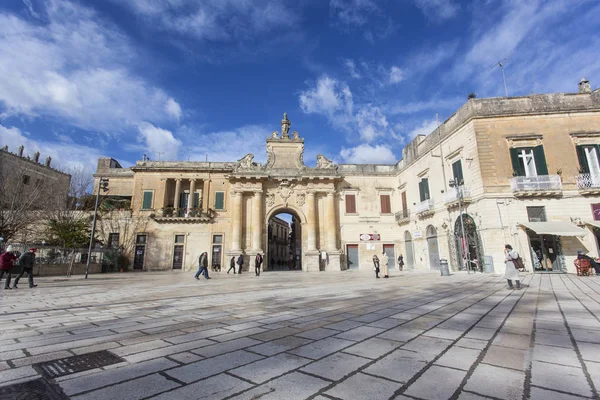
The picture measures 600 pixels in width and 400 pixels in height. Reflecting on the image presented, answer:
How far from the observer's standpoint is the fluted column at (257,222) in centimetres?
2389

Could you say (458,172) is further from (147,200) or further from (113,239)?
(113,239)

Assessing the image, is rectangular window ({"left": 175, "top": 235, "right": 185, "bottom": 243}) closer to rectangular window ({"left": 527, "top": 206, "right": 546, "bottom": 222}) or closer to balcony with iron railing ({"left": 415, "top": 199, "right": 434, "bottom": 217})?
balcony with iron railing ({"left": 415, "top": 199, "right": 434, "bottom": 217})

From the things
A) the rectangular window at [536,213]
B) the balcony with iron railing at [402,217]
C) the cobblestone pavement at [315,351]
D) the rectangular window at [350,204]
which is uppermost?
the rectangular window at [350,204]

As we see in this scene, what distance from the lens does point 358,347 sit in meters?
3.13

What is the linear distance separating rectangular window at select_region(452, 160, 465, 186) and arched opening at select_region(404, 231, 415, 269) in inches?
286

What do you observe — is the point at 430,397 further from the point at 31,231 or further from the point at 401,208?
the point at 31,231

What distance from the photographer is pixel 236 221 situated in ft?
79.2

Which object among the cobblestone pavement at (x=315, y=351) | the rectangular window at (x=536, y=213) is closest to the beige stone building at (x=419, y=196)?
the rectangular window at (x=536, y=213)

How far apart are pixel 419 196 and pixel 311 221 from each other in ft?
29.5

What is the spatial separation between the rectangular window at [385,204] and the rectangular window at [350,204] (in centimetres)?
256

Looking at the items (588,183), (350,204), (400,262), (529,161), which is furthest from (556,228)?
(350,204)

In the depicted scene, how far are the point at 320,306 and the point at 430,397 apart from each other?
4.04m

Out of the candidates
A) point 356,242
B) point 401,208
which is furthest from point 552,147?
point 356,242

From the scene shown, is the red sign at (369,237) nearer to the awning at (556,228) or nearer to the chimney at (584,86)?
the awning at (556,228)
